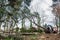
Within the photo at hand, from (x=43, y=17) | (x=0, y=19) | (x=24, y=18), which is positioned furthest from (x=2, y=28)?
(x=43, y=17)

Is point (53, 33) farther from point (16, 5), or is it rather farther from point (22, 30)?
point (16, 5)

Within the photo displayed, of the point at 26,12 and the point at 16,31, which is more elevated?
the point at 26,12

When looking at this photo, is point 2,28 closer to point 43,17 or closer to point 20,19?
point 20,19

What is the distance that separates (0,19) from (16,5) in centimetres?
30

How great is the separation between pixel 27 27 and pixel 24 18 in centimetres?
14

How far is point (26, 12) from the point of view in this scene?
287 centimetres

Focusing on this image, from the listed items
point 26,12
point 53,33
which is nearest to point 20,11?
point 26,12

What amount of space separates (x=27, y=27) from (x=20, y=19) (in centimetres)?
15

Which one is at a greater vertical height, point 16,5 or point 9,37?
point 16,5

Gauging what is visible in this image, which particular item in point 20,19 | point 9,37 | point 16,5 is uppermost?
point 16,5

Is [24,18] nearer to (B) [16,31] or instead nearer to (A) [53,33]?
(B) [16,31]

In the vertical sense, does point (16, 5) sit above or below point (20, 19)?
above

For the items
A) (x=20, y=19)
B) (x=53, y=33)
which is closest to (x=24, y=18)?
(x=20, y=19)

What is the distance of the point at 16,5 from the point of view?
286 cm
